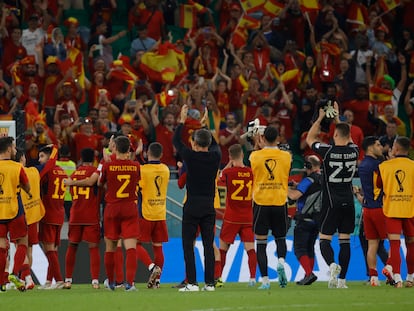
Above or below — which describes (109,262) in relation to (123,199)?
below

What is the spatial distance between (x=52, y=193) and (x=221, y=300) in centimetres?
490

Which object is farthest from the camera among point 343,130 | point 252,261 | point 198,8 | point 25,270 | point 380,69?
point 198,8

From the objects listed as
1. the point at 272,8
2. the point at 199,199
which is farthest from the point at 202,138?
the point at 272,8

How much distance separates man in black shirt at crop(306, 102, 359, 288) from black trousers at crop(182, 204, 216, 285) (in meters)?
1.75

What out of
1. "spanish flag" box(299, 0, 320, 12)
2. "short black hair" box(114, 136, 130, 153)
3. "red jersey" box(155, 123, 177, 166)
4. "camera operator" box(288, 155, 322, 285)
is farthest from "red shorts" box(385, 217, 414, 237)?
"spanish flag" box(299, 0, 320, 12)

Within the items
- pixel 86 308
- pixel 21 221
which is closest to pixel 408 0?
pixel 21 221

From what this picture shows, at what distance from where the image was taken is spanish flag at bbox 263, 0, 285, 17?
2748 cm

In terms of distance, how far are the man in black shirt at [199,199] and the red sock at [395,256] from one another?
2.75 m

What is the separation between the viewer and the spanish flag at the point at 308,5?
27562mm

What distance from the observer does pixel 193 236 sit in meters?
15.4

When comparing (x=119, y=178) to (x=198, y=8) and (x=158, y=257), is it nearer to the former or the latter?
(x=158, y=257)

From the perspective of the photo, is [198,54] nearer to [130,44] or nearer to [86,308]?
[130,44]

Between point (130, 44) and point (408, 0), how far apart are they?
7.17 m

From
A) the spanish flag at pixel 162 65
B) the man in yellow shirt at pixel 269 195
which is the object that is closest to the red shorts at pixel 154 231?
the man in yellow shirt at pixel 269 195
